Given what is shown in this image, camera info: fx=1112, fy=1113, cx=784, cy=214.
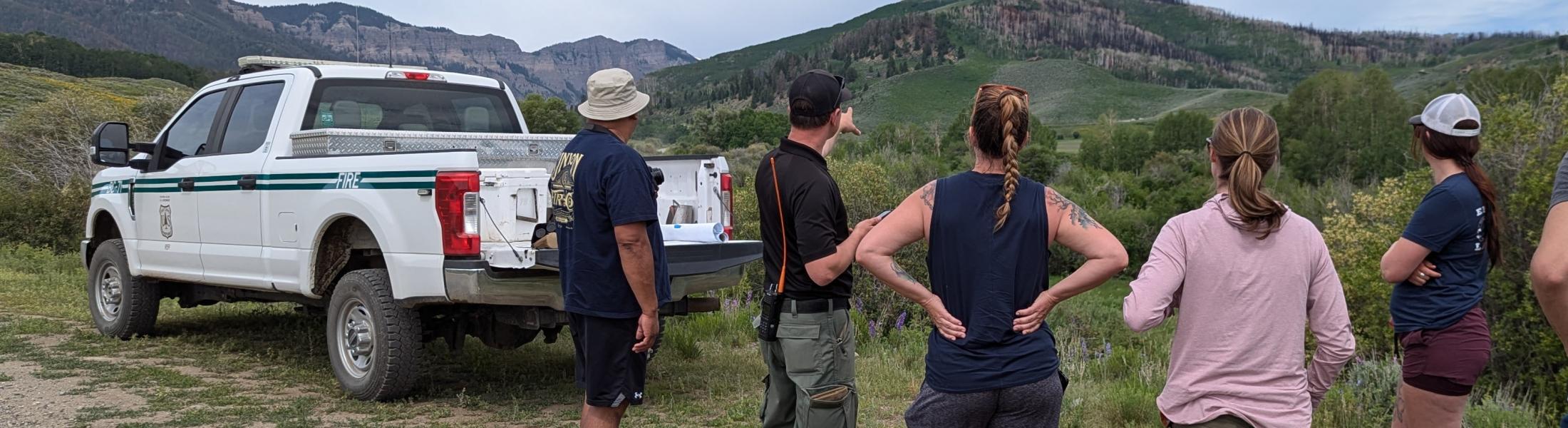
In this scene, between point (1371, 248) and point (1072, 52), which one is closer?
point (1371, 248)

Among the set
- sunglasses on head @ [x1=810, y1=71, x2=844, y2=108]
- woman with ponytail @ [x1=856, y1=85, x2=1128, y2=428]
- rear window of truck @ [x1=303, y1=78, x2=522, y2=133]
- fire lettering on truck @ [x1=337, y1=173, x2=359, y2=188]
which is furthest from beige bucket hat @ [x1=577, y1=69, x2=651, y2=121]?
rear window of truck @ [x1=303, y1=78, x2=522, y2=133]

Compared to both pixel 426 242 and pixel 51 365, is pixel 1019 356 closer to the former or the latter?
pixel 426 242

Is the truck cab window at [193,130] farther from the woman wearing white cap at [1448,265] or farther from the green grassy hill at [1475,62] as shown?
the green grassy hill at [1475,62]

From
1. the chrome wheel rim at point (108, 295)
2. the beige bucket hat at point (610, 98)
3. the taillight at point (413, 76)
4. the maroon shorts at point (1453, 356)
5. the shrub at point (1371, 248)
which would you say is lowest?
the shrub at point (1371, 248)

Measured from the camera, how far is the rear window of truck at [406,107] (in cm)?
682

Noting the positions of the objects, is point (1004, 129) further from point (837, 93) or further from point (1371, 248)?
point (1371, 248)

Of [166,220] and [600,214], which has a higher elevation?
[600,214]

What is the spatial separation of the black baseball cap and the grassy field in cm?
256

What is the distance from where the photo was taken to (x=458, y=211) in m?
5.32

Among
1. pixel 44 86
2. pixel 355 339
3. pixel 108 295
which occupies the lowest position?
pixel 108 295

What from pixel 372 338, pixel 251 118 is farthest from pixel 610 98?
pixel 251 118

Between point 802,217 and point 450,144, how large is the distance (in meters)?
3.91

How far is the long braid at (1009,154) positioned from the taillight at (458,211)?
3.18 m

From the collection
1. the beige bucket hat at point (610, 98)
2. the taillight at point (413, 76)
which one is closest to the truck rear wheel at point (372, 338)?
the taillight at point (413, 76)
